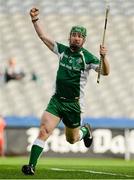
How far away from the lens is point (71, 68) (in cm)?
865

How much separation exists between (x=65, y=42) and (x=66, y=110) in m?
12.8

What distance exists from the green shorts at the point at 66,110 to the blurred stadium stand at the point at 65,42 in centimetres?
1041

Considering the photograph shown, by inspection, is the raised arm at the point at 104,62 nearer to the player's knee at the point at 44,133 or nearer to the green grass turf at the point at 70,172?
the player's knee at the point at 44,133

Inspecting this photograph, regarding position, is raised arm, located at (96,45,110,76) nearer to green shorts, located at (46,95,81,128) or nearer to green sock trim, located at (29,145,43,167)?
green shorts, located at (46,95,81,128)

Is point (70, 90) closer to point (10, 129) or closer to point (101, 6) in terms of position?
point (10, 129)

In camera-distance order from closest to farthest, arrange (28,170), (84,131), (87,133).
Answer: (28,170)
(84,131)
(87,133)

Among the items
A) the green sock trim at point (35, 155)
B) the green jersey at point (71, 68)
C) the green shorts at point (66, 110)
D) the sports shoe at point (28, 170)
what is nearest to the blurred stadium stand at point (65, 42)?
the green shorts at point (66, 110)

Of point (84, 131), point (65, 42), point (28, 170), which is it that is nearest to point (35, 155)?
point (28, 170)

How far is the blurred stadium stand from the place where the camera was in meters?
19.9

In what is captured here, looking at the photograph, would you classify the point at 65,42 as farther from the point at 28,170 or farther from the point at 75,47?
the point at 28,170

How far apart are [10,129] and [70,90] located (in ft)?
26.5

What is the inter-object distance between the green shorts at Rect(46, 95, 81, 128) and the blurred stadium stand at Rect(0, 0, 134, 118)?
10.4 meters

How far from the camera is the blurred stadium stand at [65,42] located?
19.9m

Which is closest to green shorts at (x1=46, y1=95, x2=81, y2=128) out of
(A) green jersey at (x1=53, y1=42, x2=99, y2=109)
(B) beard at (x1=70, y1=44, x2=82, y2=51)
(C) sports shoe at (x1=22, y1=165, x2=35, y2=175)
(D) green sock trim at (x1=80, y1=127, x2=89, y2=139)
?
(A) green jersey at (x1=53, y1=42, x2=99, y2=109)
